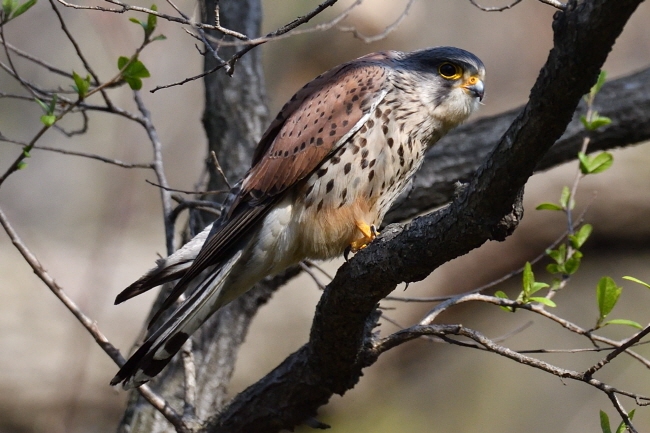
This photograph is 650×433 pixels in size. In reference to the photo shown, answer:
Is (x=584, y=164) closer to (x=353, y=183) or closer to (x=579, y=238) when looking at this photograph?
(x=579, y=238)

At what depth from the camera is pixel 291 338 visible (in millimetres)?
6398

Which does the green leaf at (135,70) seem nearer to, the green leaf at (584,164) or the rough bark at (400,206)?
the rough bark at (400,206)

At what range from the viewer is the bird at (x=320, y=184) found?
2752 mm

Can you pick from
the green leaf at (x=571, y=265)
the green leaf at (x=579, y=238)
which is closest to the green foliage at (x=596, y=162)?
the green leaf at (x=579, y=238)

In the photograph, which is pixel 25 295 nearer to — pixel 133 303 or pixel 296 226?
pixel 133 303

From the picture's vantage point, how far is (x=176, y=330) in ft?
8.61

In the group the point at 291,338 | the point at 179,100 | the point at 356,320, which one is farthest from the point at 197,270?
the point at 179,100

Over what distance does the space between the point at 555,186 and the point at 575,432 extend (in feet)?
6.64

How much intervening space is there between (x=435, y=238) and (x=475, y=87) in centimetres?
116

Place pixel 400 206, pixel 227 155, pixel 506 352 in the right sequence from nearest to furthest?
pixel 506 352, pixel 400 206, pixel 227 155

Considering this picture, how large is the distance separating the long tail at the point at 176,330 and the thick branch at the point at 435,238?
15.2 inches

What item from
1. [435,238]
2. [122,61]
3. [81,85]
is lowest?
[435,238]

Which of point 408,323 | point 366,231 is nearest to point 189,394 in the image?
point 366,231

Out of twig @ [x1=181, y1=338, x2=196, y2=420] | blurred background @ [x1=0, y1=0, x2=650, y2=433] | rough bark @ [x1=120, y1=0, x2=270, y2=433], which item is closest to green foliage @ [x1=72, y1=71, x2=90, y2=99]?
twig @ [x1=181, y1=338, x2=196, y2=420]
